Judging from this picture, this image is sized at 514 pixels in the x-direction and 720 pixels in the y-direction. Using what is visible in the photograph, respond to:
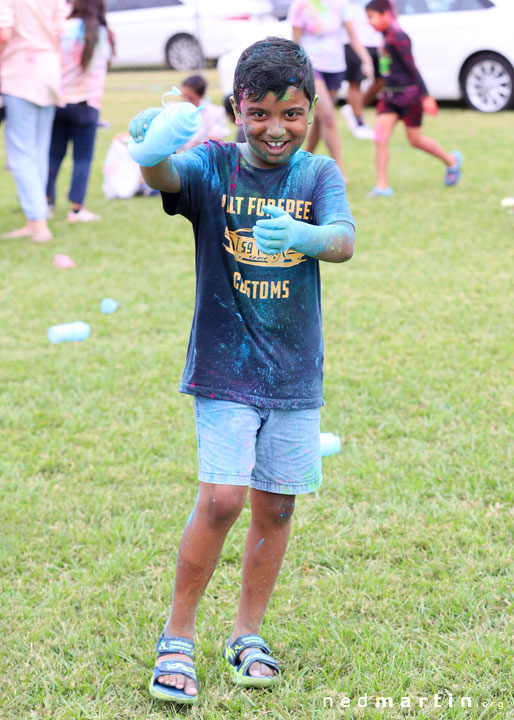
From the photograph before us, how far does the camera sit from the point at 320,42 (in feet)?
25.8

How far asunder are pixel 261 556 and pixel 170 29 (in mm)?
16401

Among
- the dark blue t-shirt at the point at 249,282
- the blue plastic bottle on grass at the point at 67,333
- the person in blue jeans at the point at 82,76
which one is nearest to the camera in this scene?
the dark blue t-shirt at the point at 249,282

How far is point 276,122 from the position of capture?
2002 mm

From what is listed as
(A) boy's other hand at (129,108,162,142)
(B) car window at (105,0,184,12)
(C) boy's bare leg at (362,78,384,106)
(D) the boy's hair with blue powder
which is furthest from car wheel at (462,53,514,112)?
(A) boy's other hand at (129,108,162,142)

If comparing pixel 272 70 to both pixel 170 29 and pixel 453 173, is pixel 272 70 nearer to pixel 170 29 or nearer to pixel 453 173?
pixel 453 173

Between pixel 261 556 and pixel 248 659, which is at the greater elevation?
pixel 261 556

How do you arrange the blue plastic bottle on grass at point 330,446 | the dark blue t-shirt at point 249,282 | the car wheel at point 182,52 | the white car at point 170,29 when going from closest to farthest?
the dark blue t-shirt at point 249,282 → the blue plastic bottle on grass at point 330,446 → the white car at point 170,29 → the car wheel at point 182,52

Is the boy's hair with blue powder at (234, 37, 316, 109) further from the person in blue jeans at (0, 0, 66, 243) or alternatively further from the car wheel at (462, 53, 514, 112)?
the car wheel at (462, 53, 514, 112)

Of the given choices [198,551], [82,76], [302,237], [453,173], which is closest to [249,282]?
[302,237]

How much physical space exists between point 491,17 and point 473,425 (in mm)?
9886

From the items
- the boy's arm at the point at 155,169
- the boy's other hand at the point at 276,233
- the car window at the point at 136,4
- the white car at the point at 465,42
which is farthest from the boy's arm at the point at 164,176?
the car window at the point at 136,4

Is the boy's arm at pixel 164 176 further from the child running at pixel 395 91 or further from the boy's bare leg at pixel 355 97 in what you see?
the boy's bare leg at pixel 355 97

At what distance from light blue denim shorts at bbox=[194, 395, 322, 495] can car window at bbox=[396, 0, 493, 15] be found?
11.3m

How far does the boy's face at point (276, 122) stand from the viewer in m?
1.99
